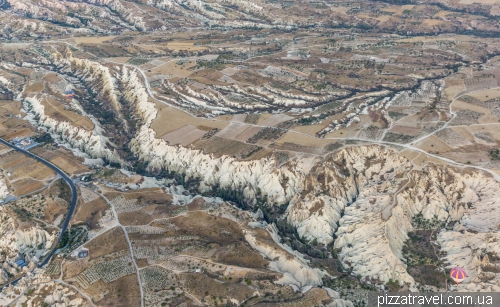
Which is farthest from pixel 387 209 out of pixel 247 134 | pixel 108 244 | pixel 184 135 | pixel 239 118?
pixel 184 135

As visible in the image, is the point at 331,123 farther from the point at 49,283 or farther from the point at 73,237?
the point at 49,283

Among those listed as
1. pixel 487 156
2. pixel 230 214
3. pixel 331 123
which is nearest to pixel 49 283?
pixel 230 214

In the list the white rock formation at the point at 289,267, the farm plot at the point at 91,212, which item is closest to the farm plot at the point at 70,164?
the farm plot at the point at 91,212

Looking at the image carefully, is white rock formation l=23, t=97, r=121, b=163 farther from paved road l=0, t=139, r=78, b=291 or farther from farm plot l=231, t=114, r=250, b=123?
farm plot l=231, t=114, r=250, b=123

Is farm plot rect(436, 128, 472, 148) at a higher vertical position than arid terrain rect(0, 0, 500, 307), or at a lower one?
higher

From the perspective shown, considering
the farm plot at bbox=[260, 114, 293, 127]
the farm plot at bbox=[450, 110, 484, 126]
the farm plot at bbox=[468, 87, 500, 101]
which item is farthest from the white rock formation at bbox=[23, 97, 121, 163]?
the farm plot at bbox=[468, 87, 500, 101]

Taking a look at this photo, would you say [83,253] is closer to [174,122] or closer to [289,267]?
[289,267]
